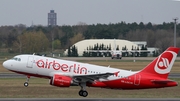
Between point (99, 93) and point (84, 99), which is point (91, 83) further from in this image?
point (99, 93)

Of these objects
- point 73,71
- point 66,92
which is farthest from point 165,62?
point 66,92

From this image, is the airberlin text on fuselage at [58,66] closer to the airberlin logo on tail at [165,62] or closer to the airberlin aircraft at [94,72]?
the airberlin aircraft at [94,72]

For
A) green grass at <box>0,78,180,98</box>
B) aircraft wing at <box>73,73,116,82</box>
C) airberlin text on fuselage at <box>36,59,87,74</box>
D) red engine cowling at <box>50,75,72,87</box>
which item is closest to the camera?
red engine cowling at <box>50,75,72,87</box>

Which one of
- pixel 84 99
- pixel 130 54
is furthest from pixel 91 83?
pixel 130 54

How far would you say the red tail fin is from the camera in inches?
1618

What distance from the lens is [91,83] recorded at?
4150 cm

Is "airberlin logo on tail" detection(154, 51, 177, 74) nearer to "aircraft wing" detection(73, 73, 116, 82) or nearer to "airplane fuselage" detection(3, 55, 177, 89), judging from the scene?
"airplane fuselage" detection(3, 55, 177, 89)

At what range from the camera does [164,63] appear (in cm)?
4144

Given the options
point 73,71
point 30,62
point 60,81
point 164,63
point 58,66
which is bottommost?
point 60,81

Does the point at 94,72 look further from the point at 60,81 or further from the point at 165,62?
the point at 165,62

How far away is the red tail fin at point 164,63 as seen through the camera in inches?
1618

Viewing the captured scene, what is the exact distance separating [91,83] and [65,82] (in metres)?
2.60

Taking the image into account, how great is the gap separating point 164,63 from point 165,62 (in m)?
0.12

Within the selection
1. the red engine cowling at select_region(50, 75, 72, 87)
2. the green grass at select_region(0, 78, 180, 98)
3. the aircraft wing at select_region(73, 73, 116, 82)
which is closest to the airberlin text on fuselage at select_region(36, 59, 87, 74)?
the aircraft wing at select_region(73, 73, 116, 82)
